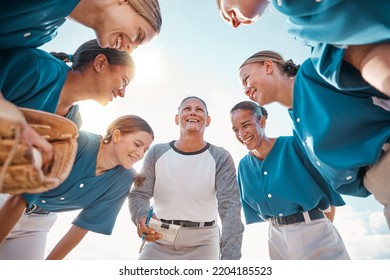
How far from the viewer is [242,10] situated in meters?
0.94

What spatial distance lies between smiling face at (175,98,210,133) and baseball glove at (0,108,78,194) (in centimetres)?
109

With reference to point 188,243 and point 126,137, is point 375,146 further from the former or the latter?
point 126,137

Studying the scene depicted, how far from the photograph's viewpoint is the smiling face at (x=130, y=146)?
1545 mm

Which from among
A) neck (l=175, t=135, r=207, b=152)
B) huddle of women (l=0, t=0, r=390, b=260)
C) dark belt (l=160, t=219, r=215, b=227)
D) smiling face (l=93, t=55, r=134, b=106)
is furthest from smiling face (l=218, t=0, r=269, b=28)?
dark belt (l=160, t=219, r=215, b=227)

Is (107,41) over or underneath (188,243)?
over

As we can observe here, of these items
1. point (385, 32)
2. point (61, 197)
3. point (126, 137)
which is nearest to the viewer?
point (385, 32)

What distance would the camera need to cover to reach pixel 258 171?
143 centimetres

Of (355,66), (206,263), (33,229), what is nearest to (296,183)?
(206,263)

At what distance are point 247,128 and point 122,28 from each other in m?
0.74

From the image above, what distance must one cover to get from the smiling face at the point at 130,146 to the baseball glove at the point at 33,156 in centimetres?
102

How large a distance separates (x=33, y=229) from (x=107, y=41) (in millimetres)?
969

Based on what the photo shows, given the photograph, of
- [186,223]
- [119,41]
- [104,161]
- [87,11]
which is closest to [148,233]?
[186,223]

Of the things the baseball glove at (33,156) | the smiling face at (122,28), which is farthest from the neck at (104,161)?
the baseball glove at (33,156)

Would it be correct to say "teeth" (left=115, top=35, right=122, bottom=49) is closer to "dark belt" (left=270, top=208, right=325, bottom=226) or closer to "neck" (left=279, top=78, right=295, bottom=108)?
"neck" (left=279, top=78, right=295, bottom=108)
